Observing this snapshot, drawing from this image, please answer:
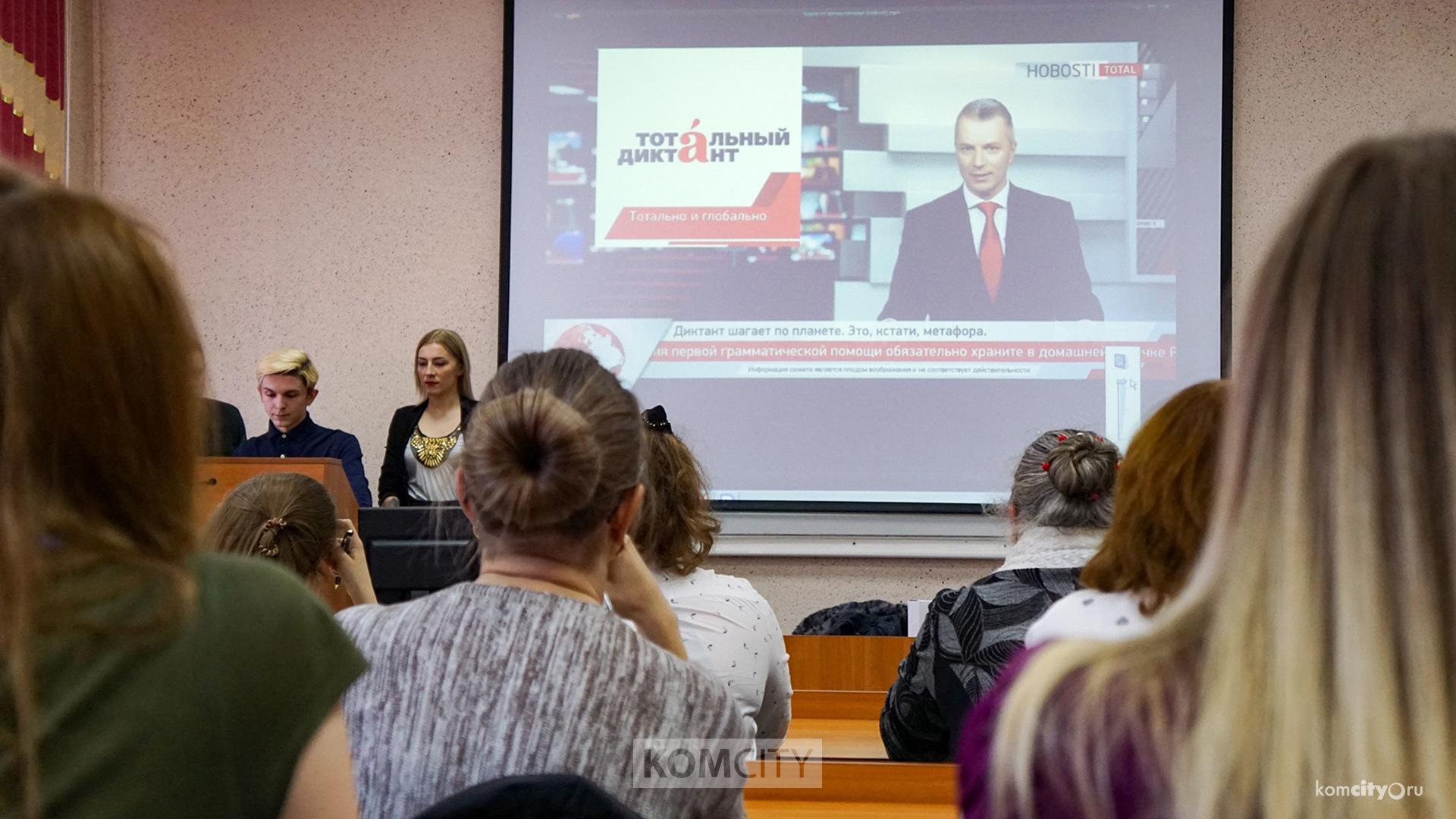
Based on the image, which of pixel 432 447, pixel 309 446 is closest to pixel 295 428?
pixel 309 446

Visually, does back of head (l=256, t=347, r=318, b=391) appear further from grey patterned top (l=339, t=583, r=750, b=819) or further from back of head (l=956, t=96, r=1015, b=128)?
grey patterned top (l=339, t=583, r=750, b=819)

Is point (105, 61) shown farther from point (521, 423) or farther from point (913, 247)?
point (521, 423)

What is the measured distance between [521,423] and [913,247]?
13.3 ft

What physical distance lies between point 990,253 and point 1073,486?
308 cm

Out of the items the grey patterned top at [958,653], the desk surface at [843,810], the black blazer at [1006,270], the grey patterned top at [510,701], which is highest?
the black blazer at [1006,270]

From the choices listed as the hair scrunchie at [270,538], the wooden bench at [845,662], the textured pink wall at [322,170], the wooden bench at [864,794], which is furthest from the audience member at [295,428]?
the wooden bench at [864,794]

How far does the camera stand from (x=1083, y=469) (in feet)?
7.38

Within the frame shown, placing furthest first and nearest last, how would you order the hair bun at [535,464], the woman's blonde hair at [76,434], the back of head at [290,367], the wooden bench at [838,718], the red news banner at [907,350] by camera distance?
the red news banner at [907,350]
the back of head at [290,367]
the wooden bench at [838,718]
the hair bun at [535,464]
the woman's blonde hair at [76,434]

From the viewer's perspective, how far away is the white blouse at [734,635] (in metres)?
2.15

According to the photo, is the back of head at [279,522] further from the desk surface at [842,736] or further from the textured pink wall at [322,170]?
the textured pink wall at [322,170]

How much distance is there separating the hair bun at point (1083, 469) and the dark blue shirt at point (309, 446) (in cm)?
309

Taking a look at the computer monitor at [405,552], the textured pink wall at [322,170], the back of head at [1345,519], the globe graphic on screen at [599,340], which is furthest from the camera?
the textured pink wall at [322,170]

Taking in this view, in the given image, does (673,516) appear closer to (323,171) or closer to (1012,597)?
(1012,597)

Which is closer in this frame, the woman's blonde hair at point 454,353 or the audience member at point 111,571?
the audience member at point 111,571
